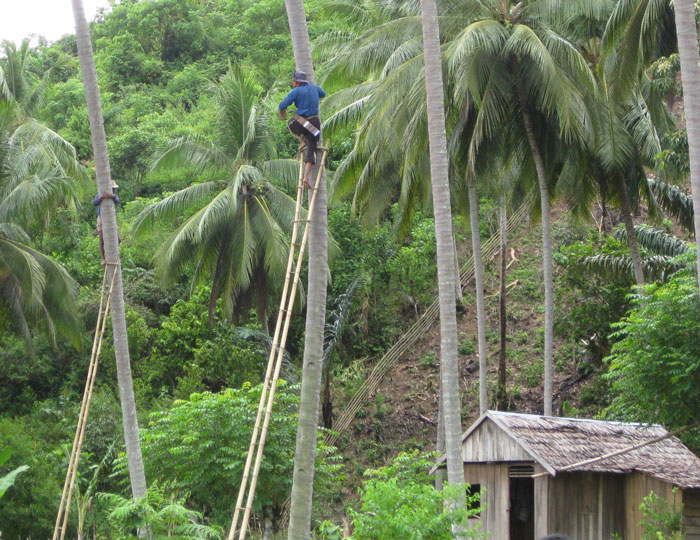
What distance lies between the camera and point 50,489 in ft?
56.2

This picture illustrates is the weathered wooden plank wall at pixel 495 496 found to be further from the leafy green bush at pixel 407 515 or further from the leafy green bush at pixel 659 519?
the leafy green bush at pixel 407 515

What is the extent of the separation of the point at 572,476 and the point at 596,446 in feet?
2.71

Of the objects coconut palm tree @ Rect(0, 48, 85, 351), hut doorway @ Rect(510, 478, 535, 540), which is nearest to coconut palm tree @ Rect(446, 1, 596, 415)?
hut doorway @ Rect(510, 478, 535, 540)

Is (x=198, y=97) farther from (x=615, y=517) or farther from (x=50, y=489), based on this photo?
(x=615, y=517)

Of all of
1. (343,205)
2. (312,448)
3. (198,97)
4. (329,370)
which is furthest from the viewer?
(198,97)

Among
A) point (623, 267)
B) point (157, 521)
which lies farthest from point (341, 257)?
point (157, 521)

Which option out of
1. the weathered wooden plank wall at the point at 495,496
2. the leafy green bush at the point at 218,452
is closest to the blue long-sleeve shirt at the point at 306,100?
the leafy green bush at the point at 218,452

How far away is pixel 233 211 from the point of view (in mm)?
21625

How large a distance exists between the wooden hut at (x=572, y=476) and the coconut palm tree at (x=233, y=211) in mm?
9252

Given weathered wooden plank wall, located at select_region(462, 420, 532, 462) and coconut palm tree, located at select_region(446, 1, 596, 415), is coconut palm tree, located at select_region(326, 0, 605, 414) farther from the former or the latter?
weathered wooden plank wall, located at select_region(462, 420, 532, 462)

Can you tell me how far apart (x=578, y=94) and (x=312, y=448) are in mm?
10088

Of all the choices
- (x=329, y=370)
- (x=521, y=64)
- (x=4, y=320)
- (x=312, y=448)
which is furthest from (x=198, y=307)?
(x=312, y=448)

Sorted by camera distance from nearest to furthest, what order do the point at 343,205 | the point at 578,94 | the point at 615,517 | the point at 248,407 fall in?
1. the point at 615,517
2. the point at 248,407
3. the point at 578,94
4. the point at 343,205

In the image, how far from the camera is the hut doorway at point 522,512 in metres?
15.6
